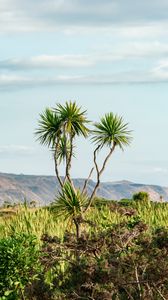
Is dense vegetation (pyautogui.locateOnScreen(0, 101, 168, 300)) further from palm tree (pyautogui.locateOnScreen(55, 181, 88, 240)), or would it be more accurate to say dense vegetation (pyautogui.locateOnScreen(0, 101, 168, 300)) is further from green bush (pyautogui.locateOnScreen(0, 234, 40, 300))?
palm tree (pyautogui.locateOnScreen(55, 181, 88, 240))

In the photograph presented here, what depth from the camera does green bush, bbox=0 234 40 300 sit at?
15.9 metres

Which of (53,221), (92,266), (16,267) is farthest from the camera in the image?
(53,221)

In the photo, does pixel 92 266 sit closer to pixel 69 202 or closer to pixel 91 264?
pixel 91 264

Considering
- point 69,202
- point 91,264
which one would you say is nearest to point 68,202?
point 69,202

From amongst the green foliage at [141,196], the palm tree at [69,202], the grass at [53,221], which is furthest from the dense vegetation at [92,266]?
the green foliage at [141,196]

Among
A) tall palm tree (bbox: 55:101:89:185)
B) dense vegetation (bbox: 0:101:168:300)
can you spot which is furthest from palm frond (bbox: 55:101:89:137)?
dense vegetation (bbox: 0:101:168:300)

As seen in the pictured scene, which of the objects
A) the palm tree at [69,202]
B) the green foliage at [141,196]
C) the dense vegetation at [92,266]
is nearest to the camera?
the dense vegetation at [92,266]

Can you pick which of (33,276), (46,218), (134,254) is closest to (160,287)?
(134,254)

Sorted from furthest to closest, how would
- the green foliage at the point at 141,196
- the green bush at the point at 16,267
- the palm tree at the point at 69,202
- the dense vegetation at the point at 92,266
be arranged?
the green foliage at the point at 141,196
the palm tree at the point at 69,202
the green bush at the point at 16,267
the dense vegetation at the point at 92,266

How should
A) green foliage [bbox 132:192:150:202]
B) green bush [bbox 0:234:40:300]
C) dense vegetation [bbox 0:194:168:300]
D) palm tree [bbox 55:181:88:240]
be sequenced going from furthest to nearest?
green foliage [bbox 132:192:150:202]
palm tree [bbox 55:181:88:240]
green bush [bbox 0:234:40:300]
dense vegetation [bbox 0:194:168:300]

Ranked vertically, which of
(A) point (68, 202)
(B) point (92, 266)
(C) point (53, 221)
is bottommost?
(B) point (92, 266)

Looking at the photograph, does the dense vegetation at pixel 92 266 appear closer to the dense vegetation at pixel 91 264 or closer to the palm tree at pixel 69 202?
the dense vegetation at pixel 91 264

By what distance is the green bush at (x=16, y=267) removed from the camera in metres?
15.9

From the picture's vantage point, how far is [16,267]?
1597 centimetres
